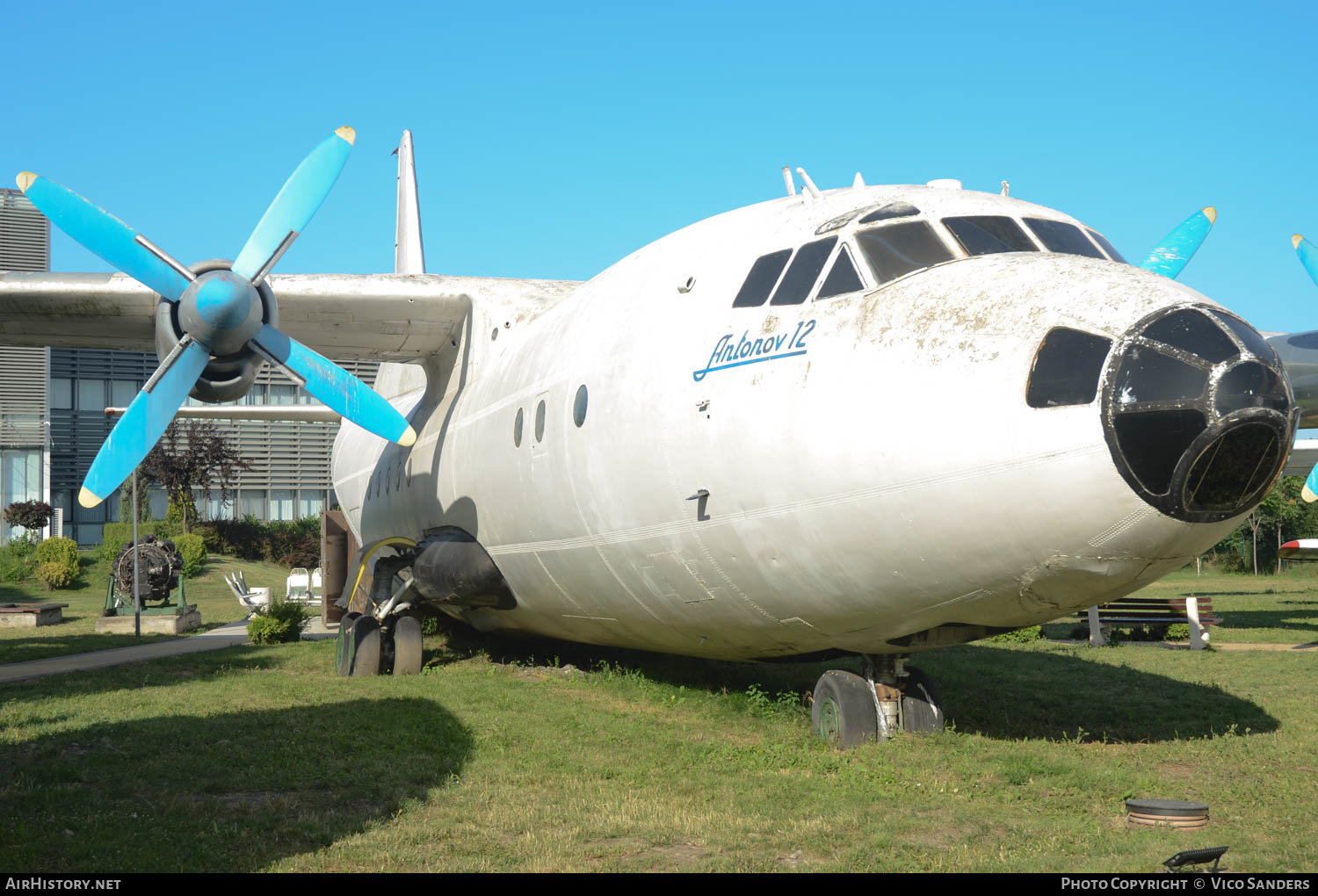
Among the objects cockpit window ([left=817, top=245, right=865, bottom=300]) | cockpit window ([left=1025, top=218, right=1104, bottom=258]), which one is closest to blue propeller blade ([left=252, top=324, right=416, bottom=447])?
cockpit window ([left=817, top=245, right=865, bottom=300])

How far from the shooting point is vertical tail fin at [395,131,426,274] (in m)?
22.0

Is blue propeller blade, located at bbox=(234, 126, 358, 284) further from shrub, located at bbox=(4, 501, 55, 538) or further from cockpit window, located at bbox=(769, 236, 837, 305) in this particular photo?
shrub, located at bbox=(4, 501, 55, 538)

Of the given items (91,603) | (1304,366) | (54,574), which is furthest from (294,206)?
(54,574)

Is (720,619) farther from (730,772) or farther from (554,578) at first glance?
(554,578)

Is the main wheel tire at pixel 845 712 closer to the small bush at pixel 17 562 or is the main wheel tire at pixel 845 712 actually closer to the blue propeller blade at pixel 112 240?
the blue propeller blade at pixel 112 240

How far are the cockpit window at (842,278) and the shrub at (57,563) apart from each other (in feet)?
120

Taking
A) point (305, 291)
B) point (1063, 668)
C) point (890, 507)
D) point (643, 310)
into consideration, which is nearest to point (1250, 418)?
point (890, 507)

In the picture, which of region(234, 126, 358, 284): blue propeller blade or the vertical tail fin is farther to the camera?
the vertical tail fin

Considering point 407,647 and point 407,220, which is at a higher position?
point 407,220

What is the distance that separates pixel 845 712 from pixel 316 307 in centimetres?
938

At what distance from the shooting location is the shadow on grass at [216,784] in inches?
248

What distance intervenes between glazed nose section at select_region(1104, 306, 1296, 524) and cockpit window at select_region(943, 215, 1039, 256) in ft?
5.86

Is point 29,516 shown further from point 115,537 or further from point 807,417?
point 807,417

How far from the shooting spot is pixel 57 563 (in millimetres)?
37125
